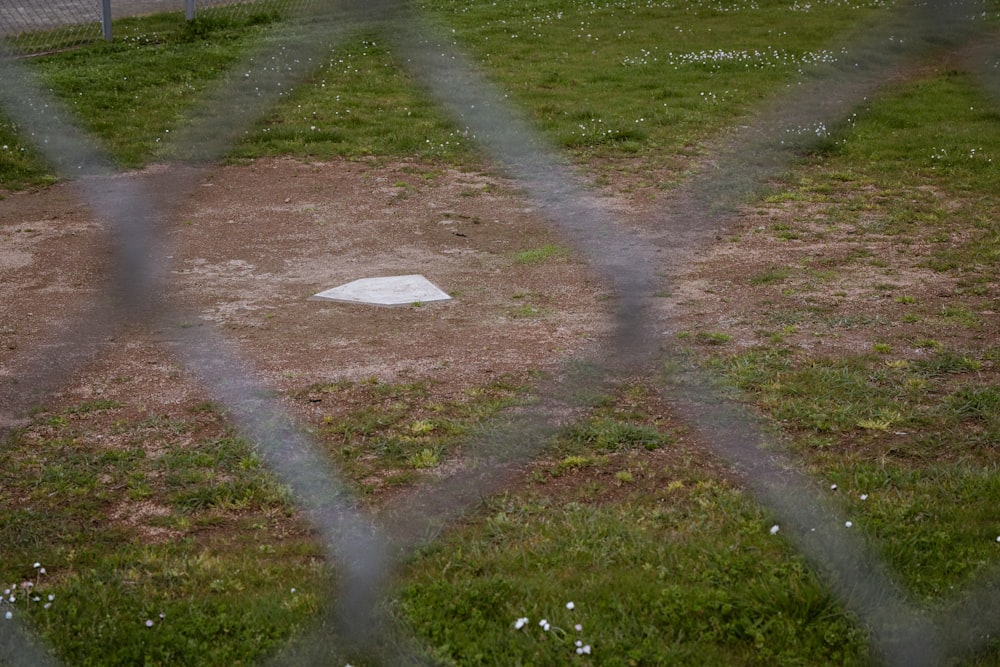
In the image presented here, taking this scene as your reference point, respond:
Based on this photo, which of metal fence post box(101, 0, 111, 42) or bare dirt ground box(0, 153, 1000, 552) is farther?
metal fence post box(101, 0, 111, 42)

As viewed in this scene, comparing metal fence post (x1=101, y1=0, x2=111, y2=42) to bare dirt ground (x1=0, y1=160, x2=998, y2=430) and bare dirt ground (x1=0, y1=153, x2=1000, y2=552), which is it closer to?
bare dirt ground (x1=0, y1=160, x2=998, y2=430)

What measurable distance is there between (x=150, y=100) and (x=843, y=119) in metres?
5.71

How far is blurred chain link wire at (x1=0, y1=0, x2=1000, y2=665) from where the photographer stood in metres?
2.37

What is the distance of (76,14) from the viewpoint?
12344 mm

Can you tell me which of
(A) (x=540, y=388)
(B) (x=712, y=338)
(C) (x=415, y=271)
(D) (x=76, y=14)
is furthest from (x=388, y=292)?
(D) (x=76, y=14)

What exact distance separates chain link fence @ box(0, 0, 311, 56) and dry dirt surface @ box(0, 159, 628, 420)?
4.54 metres

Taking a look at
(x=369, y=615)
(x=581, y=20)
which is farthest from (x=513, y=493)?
(x=581, y=20)

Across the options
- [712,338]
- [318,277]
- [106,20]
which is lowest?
[318,277]

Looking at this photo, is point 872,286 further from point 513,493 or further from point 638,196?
point 513,493

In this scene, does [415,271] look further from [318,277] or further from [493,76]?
[493,76]

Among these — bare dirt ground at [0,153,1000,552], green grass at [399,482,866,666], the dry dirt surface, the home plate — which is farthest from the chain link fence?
green grass at [399,482,866,666]

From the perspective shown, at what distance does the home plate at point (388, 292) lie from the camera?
5.02 m

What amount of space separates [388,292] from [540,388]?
55.5 inches

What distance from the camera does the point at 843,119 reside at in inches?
351
